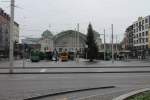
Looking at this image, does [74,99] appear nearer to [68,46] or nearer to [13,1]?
[13,1]

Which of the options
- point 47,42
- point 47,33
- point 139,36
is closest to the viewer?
point 47,33

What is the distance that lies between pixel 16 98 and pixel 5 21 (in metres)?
126

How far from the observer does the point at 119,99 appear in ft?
34.7

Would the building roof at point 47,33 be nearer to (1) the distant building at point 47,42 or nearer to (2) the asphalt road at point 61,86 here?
(1) the distant building at point 47,42

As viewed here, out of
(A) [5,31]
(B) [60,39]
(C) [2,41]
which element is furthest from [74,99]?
(B) [60,39]

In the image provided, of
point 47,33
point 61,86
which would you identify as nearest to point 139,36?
point 47,33

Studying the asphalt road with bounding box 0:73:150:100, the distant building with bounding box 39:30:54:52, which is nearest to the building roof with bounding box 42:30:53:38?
the distant building with bounding box 39:30:54:52

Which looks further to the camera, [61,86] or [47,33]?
[47,33]

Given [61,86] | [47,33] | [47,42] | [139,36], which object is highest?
[47,33]

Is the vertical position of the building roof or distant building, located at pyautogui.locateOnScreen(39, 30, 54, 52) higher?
the building roof

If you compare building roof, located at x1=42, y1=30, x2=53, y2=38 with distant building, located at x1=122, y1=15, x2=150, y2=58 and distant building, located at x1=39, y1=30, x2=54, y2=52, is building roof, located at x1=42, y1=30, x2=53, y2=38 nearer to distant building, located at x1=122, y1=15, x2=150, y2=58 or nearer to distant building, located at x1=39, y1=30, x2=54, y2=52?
distant building, located at x1=39, y1=30, x2=54, y2=52

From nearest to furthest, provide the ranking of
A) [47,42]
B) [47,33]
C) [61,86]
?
[61,86] < [47,33] < [47,42]

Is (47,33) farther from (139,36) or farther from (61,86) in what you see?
(61,86)

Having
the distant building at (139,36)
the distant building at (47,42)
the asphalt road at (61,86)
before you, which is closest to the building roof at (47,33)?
the distant building at (47,42)
